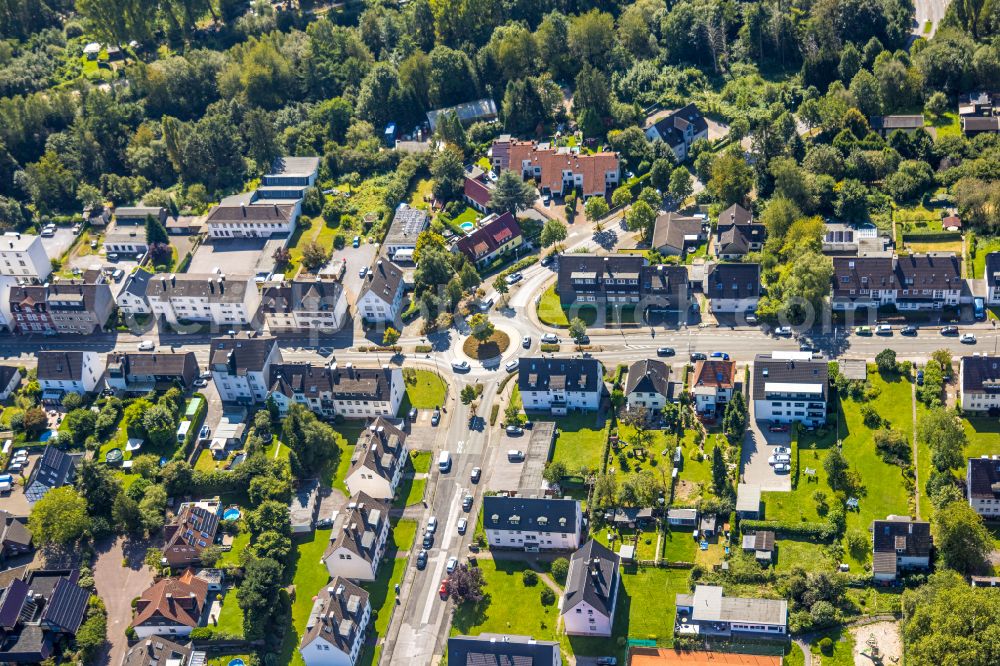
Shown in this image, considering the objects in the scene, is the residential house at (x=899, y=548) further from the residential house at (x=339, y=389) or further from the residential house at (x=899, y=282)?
the residential house at (x=339, y=389)

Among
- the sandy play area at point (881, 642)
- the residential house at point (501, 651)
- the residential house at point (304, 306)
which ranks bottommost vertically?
the sandy play area at point (881, 642)

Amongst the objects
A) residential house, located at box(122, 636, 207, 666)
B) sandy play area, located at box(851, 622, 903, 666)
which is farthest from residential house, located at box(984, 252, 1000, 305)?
residential house, located at box(122, 636, 207, 666)

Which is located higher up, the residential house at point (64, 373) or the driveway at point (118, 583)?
the residential house at point (64, 373)

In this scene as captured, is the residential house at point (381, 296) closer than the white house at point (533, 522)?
No

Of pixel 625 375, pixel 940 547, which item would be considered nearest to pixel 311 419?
pixel 625 375

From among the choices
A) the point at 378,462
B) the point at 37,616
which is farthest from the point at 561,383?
the point at 37,616

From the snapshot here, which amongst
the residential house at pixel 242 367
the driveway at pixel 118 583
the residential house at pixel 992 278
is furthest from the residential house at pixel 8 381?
the residential house at pixel 992 278

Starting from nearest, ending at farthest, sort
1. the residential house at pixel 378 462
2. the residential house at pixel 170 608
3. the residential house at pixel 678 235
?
the residential house at pixel 170 608 → the residential house at pixel 378 462 → the residential house at pixel 678 235

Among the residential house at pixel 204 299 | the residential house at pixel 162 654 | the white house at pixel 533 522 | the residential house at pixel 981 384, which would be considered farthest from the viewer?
the residential house at pixel 204 299

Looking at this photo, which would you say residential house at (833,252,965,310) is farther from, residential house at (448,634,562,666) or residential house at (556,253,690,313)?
residential house at (448,634,562,666)
